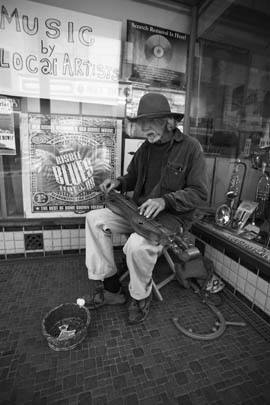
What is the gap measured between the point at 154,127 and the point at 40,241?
163 cm

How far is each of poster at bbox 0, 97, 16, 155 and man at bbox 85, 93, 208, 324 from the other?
1120 millimetres

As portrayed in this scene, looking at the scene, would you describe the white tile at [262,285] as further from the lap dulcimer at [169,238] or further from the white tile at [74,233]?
the white tile at [74,233]

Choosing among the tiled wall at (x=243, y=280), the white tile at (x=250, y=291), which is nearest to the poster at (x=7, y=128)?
the tiled wall at (x=243, y=280)

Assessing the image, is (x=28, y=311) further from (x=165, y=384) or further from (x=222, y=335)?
(x=222, y=335)

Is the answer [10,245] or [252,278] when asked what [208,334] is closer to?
[252,278]

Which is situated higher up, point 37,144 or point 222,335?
point 37,144

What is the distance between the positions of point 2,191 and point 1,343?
1.44 m

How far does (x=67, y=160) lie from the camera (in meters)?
2.36

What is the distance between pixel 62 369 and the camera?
1218mm

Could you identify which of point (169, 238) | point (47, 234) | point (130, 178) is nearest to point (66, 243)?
point (47, 234)

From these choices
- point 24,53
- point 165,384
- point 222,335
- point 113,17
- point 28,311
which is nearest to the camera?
point 165,384

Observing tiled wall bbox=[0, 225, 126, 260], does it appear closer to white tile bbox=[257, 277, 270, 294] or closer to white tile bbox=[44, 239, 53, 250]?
white tile bbox=[44, 239, 53, 250]

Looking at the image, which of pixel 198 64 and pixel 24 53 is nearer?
pixel 24 53

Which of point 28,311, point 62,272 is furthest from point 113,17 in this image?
point 28,311
